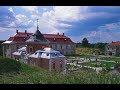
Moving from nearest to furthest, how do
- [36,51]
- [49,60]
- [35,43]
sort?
[49,60], [36,51], [35,43]

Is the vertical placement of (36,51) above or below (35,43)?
below

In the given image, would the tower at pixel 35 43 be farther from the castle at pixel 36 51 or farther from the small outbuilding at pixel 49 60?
the small outbuilding at pixel 49 60

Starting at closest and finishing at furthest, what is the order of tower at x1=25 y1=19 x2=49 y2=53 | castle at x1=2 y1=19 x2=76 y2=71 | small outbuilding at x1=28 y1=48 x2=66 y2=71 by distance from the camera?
small outbuilding at x1=28 y1=48 x2=66 y2=71
castle at x1=2 y1=19 x2=76 y2=71
tower at x1=25 y1=19 x2=49 y2=53

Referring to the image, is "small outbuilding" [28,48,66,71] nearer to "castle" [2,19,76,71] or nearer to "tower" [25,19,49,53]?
"castle" [2,19,76,71]

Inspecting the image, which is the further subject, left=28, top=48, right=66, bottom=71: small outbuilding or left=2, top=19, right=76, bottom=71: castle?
left=2, top=19, right=76, bottom=71: castle

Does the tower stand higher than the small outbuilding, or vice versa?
the tower

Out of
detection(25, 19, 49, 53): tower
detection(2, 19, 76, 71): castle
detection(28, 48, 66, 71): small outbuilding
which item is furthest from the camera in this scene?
detection(25, 19, 49, 53): tower

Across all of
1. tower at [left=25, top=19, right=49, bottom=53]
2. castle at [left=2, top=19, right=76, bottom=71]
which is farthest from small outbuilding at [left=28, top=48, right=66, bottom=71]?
tower at [left=25, top=19, right=49, bottom=53]

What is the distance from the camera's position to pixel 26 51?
46.9ft

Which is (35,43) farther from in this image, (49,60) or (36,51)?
(49,60)

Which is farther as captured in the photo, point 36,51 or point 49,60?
point 36,51

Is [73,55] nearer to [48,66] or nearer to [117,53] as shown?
[117,53]

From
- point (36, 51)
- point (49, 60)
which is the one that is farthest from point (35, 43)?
point (49, 60)
